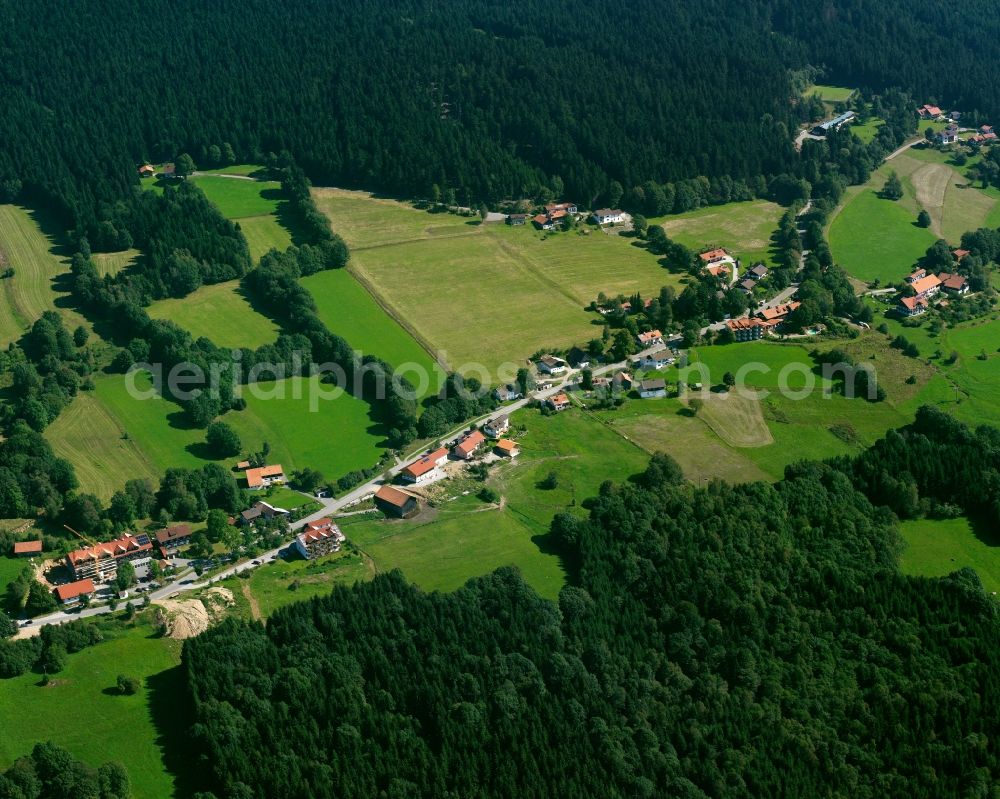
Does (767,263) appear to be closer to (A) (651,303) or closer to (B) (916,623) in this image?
(A) (651,303)

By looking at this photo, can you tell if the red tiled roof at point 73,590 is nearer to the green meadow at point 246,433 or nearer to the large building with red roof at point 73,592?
the large building with red roof at point 73,592

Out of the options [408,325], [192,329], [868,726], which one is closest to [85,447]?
[192,329]

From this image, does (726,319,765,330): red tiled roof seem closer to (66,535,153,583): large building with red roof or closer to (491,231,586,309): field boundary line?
(491,231,586,309): field boundary line

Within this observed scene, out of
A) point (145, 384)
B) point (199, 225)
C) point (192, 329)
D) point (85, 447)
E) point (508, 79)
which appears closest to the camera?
point (85, 447)

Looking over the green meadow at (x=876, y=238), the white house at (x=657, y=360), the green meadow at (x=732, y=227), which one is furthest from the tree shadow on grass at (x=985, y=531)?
the green meadow at (x=732, y=227)

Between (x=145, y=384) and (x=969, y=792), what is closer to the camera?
(x=969, y=792)

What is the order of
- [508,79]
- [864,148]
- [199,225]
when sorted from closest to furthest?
[199,225] → [864,148] → [508,79]

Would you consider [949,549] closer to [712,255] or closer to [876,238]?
[712,255]
